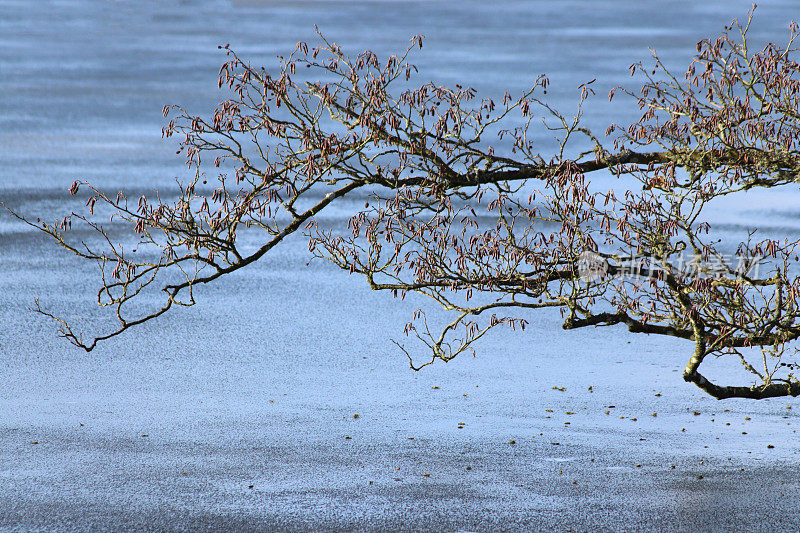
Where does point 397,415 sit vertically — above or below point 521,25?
below

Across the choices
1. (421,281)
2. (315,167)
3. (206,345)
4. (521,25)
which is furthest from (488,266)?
(521,25)

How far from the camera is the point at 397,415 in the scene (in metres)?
7.65

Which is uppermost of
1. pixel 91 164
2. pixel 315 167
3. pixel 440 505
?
pixel 91 164

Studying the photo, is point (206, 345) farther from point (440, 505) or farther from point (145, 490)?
point (440, 505)

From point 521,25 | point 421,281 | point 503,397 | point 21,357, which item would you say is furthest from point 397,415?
point 521,25

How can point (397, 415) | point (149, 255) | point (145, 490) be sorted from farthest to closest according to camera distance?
point (149, 255) → point (397, 415) → point (145, 490)

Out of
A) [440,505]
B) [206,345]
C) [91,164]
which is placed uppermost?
[91,164]

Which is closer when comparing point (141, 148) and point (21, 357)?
point (21, 357)

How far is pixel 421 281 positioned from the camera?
19.6 feet

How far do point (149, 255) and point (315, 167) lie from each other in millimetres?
7410

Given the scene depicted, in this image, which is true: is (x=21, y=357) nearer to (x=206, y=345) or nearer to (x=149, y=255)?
(x=206, y=345)

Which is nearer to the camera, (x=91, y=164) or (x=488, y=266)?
(x=488, y=266)

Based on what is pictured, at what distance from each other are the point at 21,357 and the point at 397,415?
11.7ft

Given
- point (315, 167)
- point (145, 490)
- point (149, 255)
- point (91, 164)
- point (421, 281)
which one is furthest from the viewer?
point (91, 164)
